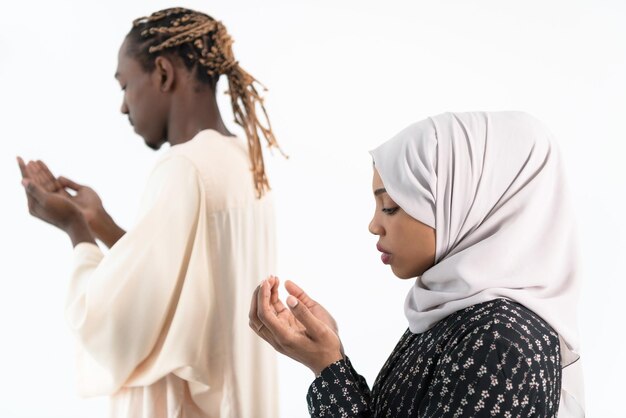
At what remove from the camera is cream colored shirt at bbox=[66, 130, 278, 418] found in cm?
170

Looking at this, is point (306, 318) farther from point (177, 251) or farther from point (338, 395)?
point (177, 251)

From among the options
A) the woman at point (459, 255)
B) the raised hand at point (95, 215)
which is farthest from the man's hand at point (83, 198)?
the woman at point (459, 255)

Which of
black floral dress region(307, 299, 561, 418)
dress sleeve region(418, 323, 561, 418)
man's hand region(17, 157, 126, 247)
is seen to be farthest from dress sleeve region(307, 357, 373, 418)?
man's hand region(17, 157, 126, 247)

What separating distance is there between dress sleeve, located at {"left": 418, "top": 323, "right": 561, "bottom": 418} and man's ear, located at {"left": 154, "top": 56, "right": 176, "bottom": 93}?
1.04m

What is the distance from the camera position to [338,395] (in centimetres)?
109

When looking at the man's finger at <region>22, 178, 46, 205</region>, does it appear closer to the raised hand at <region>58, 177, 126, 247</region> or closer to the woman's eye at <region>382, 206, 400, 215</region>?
the raised hand at <region>58, 177, 126, 247</region>

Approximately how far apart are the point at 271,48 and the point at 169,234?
64.8 inches

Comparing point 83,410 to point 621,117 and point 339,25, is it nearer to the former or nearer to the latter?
point 339,25

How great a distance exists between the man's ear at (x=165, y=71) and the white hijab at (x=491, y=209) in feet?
2.75

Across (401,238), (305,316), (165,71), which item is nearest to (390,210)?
(401,238)

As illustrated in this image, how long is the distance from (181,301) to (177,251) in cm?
10

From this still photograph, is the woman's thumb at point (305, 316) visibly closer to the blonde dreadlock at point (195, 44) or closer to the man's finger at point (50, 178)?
the blonde dreadlock at point (195, 44)

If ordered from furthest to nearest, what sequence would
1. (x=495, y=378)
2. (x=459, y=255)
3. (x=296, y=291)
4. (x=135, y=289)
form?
1. (x=135, y=289)
2. (x=296, y=291)
3. (x=459, y=255)
4. (x=495, y=378)

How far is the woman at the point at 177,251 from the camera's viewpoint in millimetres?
1702
